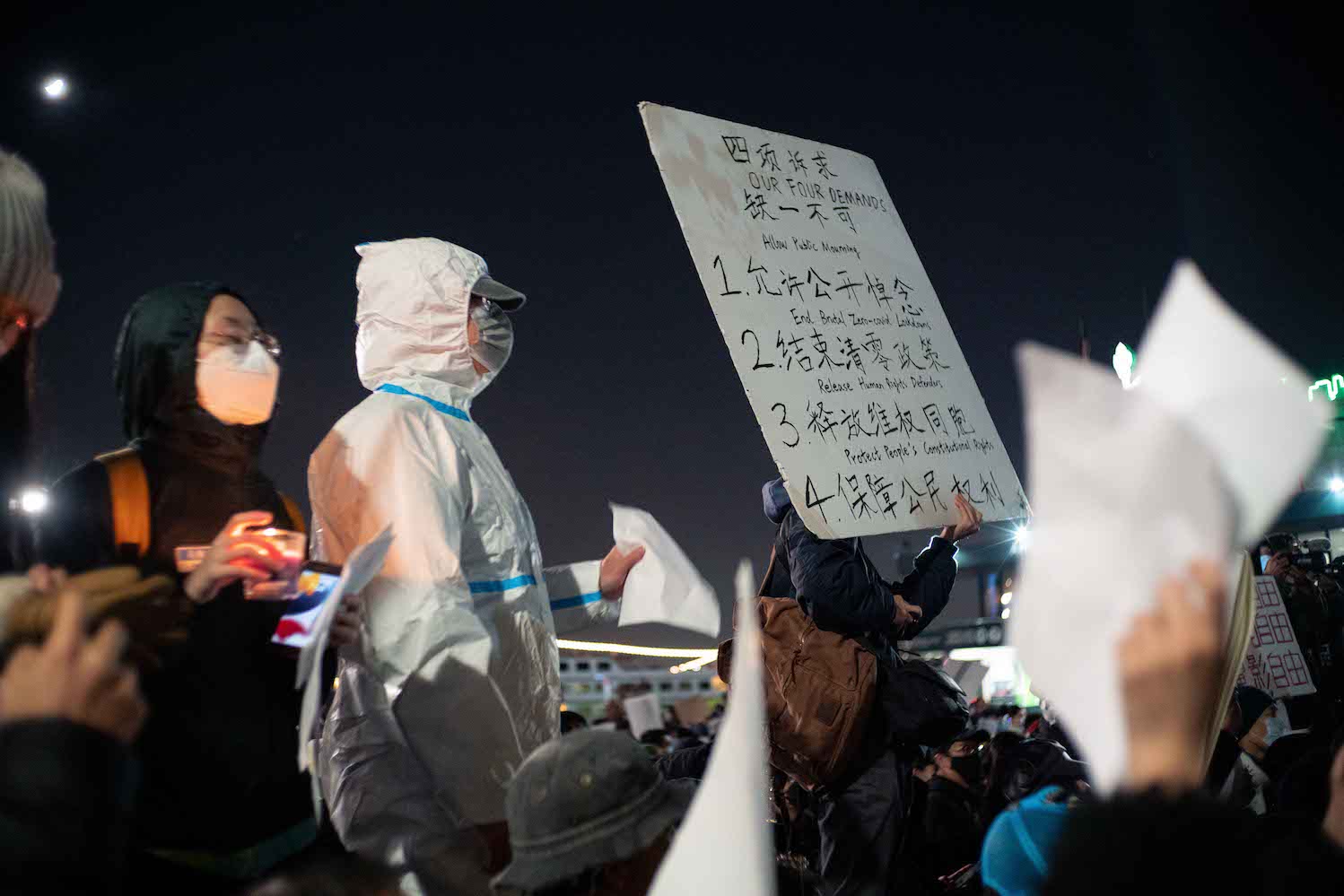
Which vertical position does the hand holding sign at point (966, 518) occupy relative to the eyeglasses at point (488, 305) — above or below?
below

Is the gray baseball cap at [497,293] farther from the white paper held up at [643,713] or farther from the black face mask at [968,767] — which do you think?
the white paper held up at [643,713]

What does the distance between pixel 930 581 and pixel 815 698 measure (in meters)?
0.67

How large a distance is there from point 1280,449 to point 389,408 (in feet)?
6.16

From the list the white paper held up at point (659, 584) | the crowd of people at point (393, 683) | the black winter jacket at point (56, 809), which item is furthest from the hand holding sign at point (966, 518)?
the black winter jacket at point (56, 809)

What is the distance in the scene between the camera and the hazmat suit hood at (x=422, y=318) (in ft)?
9.24

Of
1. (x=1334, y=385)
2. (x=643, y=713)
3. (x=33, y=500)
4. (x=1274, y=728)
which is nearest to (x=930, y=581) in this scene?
(x=1274, y=728)

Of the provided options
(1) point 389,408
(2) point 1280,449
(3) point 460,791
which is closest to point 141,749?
(3) point 460,791

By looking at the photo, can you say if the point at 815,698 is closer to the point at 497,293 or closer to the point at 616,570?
the point at 616,570

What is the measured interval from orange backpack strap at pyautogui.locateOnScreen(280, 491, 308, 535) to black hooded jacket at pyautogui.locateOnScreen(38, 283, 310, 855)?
3 centimetres

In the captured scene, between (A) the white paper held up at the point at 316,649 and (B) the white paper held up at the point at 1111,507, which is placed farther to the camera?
(A) the white paper held up at the point at 316,649

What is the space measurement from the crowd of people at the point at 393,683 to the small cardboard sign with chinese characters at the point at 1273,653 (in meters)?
2.13

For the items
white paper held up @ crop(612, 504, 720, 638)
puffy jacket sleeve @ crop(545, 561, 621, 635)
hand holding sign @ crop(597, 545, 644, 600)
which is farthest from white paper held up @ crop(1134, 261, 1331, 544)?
puffy jacket sleeve @ crop(545, 561, 621, 635)

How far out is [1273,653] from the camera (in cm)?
527

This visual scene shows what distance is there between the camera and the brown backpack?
11.2ft
